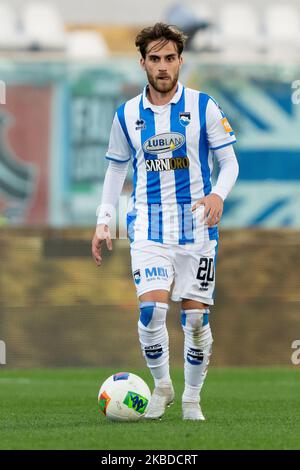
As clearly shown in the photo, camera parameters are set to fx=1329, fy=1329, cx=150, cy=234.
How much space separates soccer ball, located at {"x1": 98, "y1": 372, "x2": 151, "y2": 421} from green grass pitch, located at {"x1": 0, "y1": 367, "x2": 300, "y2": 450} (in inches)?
3.7

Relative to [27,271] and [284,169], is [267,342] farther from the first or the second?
[284,169]

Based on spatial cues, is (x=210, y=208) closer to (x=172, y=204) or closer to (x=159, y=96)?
(x=172, y=204)

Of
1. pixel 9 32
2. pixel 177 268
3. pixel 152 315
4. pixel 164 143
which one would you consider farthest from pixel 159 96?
pixel 9 32

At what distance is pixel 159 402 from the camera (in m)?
7.80

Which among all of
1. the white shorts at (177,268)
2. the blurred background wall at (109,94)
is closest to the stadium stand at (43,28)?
the blurred background wall at (109,94)

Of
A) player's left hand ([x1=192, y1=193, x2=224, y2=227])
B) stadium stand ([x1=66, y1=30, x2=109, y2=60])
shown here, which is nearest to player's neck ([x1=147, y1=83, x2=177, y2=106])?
player's left hand ([x1=192, y1=193, x2=224, y2=227])

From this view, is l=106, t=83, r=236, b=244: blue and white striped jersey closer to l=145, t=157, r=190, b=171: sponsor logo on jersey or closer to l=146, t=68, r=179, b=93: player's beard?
l=145, t=157, r=190, b=171: sponsor logo on jersey

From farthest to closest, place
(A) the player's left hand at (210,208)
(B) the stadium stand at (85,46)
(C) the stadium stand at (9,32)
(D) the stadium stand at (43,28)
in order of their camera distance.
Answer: (B) the stadium stand at (85,46), (D) the stadium stand at (43,28), (C) the stadium stand at (9,32), (A) the player's left hand at (210,208)

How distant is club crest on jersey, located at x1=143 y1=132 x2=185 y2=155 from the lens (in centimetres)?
772

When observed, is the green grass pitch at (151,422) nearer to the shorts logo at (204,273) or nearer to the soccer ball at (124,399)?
the soccer ball at (124,399)

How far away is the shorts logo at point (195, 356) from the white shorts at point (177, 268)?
11.7 inches

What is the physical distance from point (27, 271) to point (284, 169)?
10.5 meters

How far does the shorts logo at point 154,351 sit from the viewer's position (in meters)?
7.71
